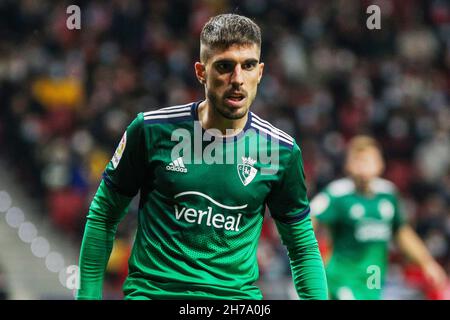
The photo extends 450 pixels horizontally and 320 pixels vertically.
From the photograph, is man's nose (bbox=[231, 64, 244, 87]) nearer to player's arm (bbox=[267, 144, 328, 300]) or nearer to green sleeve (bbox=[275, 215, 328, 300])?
player's arm (bbox=[267, 144, 328, 300])

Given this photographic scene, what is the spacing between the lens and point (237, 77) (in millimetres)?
3408

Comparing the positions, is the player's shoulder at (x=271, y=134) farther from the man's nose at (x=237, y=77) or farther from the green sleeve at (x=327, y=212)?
the green sleeve at (x=327, y=212)

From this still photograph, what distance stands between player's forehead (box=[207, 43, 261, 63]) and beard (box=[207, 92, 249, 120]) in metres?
0.16

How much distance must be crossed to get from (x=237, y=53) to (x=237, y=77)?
0.11 meters

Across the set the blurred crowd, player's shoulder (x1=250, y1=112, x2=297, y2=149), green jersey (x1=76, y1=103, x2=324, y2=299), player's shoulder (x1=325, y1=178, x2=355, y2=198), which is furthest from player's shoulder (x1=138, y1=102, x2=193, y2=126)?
the blurred crowd

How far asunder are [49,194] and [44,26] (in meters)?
3.52

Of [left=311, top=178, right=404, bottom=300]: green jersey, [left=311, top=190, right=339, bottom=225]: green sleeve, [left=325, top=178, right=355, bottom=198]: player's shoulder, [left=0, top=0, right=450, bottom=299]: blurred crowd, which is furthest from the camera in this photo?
[left=0, top=0, right=450, bottom=299]: blurred crowd

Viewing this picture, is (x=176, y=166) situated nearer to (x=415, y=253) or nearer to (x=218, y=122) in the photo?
(x=218, y=122)

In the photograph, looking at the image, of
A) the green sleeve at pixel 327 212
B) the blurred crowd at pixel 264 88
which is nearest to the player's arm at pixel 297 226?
the green sleeve at pixel 327 212

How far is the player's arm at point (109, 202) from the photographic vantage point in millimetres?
3555

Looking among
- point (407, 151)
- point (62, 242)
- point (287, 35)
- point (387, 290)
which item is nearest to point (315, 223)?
point (387, 290)

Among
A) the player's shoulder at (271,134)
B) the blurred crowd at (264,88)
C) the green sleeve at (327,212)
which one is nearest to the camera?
the player's shoulder at (271,134)

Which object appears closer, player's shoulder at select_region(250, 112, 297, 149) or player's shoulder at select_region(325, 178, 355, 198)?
player's shoulder at select_region(250, 112, 297, 149)

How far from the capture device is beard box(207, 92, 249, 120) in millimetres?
3480
